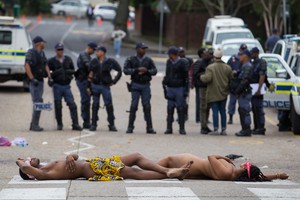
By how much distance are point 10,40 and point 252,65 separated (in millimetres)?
10470

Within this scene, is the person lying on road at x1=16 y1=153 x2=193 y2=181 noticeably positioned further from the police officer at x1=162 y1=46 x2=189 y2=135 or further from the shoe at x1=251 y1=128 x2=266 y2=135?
the shoe at x1=251 y1=128 x2=266 y2=135

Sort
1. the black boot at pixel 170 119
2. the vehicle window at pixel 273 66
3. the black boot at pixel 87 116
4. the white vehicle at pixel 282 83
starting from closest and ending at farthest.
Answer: the black boot at pixel 170 119
the black boot at pixel 87 116
the white vehicle at pixel 282 83
the vehicle window at pixel 273 66

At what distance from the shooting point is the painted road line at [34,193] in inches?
435

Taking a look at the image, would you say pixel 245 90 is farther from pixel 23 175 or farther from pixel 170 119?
pixel 23 175

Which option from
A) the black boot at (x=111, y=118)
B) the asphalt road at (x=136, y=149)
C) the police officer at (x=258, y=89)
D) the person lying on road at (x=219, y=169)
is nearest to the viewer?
the asphalt road at (x=136, y=149)

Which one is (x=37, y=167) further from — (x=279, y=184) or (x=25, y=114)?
(x=25, y=114)

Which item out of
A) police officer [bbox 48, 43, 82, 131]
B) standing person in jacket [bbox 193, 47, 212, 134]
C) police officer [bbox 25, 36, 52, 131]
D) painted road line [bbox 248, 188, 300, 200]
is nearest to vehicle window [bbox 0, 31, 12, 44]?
police officer [bbox 48, 43, 82, 131]

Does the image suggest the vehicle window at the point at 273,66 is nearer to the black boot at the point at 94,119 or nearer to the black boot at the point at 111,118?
the black boot at the point at 111,118

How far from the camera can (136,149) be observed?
17516 mm

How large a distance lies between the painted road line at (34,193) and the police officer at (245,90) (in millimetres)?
8712

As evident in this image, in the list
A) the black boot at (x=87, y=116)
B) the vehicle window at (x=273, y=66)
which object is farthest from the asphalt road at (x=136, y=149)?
the vehicle window at (x=273, y=66)

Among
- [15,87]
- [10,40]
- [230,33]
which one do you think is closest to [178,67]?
[10,40]

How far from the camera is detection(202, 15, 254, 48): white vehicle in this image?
3488 cm

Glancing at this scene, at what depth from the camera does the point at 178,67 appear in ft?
64.7
